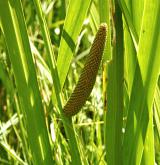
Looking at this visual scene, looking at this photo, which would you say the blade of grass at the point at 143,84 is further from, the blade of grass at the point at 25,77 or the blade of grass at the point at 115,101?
the blade of grass at the point at 25,77

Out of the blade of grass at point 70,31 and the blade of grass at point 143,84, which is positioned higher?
the blade of grass at point 70,31

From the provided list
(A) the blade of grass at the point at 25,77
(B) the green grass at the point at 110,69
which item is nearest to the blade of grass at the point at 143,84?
(B) the green grass at the point at 110,69

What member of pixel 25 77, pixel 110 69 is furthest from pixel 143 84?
pixel 25 77

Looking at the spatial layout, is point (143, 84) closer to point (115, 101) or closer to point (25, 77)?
point (115, 101)

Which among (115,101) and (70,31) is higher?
(70,31)

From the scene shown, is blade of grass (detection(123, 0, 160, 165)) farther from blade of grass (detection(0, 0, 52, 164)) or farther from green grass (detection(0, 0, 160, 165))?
blade of grass (detection(0, 0, 52, 164))

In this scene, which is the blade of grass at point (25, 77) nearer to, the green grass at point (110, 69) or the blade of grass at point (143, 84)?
the green grass at point (110, 69)

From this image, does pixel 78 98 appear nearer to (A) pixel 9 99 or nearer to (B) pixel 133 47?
(B) pixel 133 47

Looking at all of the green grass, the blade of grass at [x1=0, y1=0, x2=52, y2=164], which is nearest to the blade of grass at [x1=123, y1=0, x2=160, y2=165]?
the green grass
